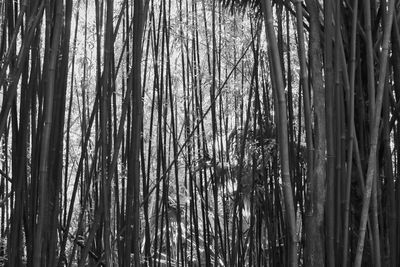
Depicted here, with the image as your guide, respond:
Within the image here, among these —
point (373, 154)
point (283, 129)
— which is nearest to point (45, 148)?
point (283, 129)

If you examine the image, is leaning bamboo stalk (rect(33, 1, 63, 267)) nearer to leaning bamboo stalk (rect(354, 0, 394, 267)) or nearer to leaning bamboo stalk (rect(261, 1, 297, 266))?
leaning bamboo stalk (rect(261, 1, 297, 266))

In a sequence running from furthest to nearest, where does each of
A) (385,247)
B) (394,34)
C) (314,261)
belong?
(385,247), (394,34), (314,261)

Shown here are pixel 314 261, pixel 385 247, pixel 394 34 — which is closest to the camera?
pixel 314 261

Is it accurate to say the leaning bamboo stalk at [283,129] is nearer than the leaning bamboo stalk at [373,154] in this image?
Yes

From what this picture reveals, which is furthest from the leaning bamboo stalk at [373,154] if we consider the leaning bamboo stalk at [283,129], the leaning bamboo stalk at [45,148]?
the leaning bamboo stalk at [45,148]

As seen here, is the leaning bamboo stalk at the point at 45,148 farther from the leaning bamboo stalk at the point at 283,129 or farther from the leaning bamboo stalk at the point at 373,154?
the leaning bamboo stalk at the point at 373,154

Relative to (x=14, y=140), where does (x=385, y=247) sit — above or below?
below

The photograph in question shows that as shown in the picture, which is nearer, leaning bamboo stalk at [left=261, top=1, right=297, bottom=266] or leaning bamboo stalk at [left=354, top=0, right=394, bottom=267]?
leaning bamboo stalk at [left=261, top=1, right=297, bottom=266]

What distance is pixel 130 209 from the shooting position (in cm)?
127

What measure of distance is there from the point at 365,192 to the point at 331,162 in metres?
0.09

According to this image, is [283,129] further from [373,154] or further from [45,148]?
[45,148]

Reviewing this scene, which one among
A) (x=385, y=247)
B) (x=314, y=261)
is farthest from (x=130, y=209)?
(x=385, y=247)

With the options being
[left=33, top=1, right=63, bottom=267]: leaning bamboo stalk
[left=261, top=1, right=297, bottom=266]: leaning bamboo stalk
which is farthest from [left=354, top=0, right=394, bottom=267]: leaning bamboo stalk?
[left=33, top=1, right=63, bottom=267]: leaning bamboo stalk

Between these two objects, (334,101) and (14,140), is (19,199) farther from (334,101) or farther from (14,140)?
(334,101)
